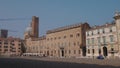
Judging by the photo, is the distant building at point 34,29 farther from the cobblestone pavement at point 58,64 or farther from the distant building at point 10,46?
the cobblestone pavement at point 58,64

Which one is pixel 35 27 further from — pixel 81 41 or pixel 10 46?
pixel 81 41

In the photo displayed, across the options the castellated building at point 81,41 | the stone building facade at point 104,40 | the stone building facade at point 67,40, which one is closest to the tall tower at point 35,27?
the castellated building at point 81,41

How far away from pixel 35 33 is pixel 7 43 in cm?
2717

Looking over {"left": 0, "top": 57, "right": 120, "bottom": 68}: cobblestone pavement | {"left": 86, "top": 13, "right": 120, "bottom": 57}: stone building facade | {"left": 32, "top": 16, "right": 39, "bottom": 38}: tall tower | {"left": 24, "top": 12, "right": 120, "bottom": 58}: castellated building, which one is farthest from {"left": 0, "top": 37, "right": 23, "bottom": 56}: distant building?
{"left": 0, "top": 57, "right": 120, "bottom": 68}: cobblestone pavement

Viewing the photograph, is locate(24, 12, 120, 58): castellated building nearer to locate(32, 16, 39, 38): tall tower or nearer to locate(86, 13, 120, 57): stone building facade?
locate(86, 13, 120, 57): stone building facade

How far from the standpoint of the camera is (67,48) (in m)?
88.3

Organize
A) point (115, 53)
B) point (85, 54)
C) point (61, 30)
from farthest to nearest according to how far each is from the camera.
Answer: point (61, 30)
point (85, 54)
point (115, 53)

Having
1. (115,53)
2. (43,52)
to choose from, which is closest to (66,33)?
(43,52)

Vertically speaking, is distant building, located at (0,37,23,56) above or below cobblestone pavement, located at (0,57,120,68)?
above

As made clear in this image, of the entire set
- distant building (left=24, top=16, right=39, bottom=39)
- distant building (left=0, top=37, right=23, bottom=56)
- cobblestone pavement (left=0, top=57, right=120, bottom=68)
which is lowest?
cobblestone pavement (left=0, top=57, right=120, bottom=68)

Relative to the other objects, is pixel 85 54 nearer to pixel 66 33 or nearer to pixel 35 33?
pixel 66 33

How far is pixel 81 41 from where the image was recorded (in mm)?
79375

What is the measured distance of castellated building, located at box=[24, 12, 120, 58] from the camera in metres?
64.2

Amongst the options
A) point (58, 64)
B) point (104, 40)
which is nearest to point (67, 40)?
point (104, 40)
